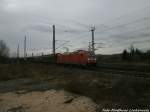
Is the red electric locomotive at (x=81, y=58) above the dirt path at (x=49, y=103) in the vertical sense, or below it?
above

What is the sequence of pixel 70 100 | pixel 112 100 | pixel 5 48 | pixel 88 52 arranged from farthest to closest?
pixel 5 48 < pixel 88 52 < pixel 70 100 < pixel 112 100

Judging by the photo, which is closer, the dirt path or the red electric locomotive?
the dirt path

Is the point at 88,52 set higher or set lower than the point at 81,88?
higher

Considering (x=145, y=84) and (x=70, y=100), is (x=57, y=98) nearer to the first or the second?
(x=70, y=100)

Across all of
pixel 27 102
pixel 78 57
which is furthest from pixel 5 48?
pixel 27 102

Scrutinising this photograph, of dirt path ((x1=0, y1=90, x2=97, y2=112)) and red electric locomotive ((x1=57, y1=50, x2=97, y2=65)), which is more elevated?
red electric locomotive ((x1=57, y1=50, x2=97, y2=65))

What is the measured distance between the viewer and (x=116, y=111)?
11.2m

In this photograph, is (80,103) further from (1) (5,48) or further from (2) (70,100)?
(1) (5,48)

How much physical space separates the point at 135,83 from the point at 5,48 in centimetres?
14211

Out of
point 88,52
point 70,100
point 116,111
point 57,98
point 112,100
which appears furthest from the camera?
point 88,52

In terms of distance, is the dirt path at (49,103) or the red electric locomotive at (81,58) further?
the red electric locomotive at (81,58)

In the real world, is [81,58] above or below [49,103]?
above

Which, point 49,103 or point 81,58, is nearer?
point 49,103

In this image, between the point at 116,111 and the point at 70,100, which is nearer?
the point at 116,111
